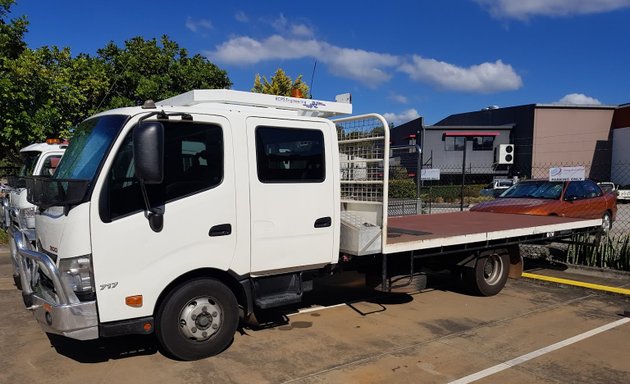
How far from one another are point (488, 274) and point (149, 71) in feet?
40.8

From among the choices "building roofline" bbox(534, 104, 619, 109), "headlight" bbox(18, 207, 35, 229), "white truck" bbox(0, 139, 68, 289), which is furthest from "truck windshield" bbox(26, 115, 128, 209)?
"building roofline" bbox(534, 104, 619, 109)

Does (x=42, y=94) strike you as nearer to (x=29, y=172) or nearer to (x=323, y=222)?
(x=29, y=172)

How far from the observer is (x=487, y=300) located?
278 inches

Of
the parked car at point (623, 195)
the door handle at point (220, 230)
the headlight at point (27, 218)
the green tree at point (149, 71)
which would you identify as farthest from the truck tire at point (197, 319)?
the parked car at point (623, 195)

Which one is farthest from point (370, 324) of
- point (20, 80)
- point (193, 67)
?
point (193, 67)

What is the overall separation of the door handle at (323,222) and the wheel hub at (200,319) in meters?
1.32

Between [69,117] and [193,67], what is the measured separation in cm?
443

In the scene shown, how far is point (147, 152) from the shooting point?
3.86 metres

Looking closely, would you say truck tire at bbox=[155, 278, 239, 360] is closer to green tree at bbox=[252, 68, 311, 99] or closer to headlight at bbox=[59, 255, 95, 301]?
headlight at bbox=[59, 255, 95, 301]

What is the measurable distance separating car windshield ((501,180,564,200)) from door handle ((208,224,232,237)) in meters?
9.11

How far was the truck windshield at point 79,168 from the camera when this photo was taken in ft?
12.9

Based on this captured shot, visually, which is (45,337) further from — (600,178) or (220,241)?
(600,178)

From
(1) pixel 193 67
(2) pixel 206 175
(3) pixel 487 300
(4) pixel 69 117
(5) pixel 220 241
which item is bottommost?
(3) pixel 487 300

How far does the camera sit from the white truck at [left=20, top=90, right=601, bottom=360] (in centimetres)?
395
